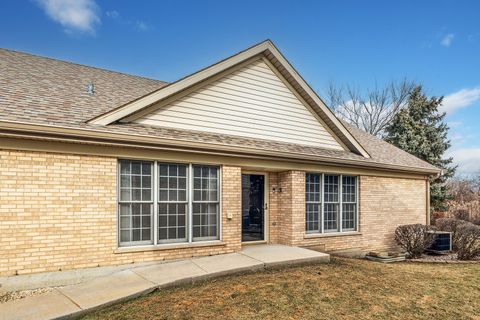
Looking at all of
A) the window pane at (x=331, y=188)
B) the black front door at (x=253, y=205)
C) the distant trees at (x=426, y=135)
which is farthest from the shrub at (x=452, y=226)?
the distant trees at (x=426, y=135)

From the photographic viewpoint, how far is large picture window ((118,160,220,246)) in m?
7.37

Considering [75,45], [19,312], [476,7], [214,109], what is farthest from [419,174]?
[75,45]

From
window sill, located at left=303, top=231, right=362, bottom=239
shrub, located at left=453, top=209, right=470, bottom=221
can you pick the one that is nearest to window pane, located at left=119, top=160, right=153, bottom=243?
window sill, located at left=303, top=231, right=362, bottom=239

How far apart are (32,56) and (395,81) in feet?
109

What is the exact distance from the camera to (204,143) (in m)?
7.91

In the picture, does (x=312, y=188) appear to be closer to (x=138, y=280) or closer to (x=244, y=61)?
(x=244, y=61)

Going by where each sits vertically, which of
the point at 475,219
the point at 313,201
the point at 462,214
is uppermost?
the point at 313,201

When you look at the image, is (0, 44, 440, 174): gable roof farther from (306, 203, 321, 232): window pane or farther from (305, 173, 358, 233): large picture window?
(306, 203, 321, 232): window pane

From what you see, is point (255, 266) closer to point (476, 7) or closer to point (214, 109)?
point (214, 109)

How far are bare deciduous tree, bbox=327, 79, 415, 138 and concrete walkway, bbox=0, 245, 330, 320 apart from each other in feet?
97.1

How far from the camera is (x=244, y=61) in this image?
962cm

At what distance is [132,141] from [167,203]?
1.68 meters

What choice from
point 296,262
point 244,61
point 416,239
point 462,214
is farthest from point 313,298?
point 462,214

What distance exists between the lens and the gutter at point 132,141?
20.0 ft
